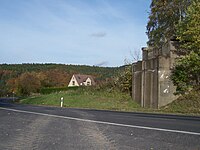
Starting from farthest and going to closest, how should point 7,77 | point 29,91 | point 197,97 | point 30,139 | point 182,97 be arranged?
1. point 7,77
2. point 29,91
3. point 182,97
4. point 197,97
5. point 30,139

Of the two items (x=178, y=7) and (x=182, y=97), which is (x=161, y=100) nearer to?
(x=182, y=97)

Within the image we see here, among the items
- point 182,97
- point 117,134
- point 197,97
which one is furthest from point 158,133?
point 182,97

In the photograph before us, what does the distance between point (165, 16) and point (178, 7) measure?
2.70 m

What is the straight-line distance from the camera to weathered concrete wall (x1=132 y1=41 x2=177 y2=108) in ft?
97.2

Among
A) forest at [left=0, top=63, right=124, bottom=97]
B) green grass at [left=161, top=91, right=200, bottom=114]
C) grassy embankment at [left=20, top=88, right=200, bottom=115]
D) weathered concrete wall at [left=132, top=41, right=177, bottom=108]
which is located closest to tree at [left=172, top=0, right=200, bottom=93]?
weathered concrete wall at [left=132, top=41, right=177, bottom=108]

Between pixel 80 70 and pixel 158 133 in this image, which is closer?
pixel 158 133

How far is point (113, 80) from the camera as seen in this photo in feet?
147

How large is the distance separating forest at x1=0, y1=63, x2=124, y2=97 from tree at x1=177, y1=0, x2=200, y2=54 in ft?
54.8

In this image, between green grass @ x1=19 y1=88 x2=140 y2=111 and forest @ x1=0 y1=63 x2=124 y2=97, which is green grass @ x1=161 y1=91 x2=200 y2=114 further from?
forest @ x1=0 y1=63 x2=124 y2=97

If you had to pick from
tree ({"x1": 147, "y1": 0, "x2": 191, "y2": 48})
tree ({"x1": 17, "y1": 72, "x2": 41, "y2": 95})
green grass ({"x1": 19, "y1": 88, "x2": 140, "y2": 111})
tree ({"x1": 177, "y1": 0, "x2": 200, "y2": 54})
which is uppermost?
tree ({"x1": 147, "y1": 0, "x2": 191, "y2": 48})

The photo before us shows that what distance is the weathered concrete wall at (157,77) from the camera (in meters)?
29.6

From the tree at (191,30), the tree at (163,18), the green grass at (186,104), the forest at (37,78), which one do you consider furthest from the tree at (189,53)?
the forest at (37,78)

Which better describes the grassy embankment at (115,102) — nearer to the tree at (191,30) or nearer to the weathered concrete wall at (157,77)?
the weathered concrete wall at (157,77)

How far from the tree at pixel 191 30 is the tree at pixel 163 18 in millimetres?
12108
